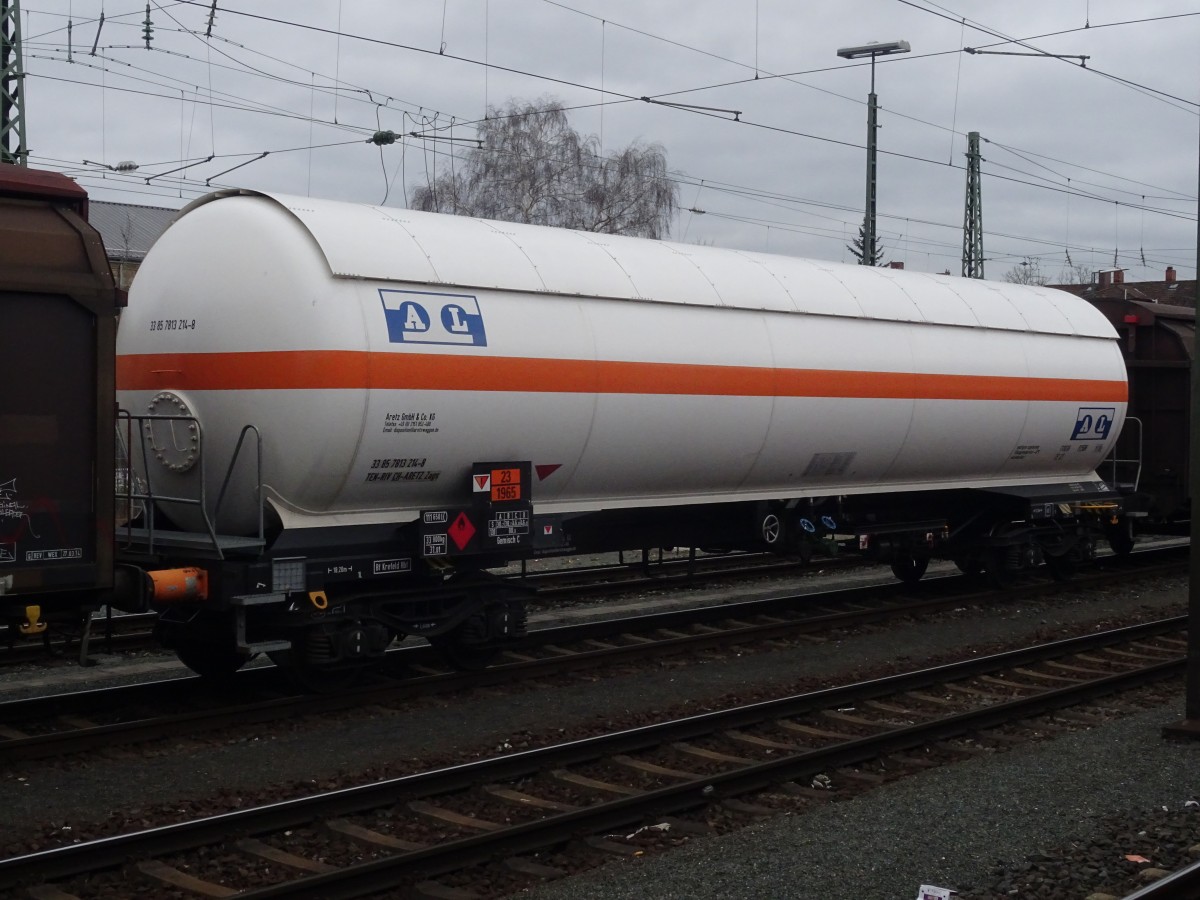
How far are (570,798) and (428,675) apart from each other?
3.53 meters

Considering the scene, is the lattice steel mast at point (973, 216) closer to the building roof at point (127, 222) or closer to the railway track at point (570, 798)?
the railway track at point (570, 798)

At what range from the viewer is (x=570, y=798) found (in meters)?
7.55

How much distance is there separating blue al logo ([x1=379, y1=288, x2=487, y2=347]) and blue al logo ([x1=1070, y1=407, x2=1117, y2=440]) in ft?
29.7

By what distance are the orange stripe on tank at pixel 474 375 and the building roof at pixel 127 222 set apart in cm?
4032

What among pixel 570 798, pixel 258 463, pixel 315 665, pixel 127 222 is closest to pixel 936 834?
pixel 570 798

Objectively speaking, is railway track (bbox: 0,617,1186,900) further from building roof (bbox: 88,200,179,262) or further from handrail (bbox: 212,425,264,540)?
building roof (bbox: 88,200,179,262)

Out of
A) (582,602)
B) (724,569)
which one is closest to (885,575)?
(724,569)

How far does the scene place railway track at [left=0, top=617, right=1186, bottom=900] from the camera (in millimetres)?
6098

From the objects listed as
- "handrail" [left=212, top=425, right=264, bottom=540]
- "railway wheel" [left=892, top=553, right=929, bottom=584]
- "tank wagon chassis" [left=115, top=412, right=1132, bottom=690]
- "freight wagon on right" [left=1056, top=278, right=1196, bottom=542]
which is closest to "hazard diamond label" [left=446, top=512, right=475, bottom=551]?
"tank wagon chassis" [left=115, top=412, right=1132, bottom=690]

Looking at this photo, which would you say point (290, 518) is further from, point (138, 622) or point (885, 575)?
point (885, 575)

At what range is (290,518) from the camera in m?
9.22

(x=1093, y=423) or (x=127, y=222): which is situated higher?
(x=127, y=222)

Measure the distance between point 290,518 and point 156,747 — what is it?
1.84 meters

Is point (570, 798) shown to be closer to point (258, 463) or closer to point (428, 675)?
point (258, 463)
